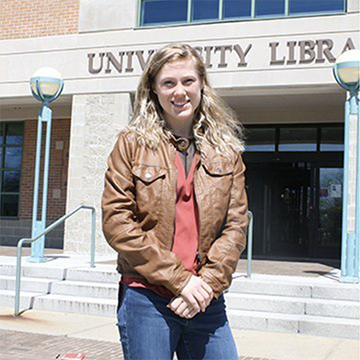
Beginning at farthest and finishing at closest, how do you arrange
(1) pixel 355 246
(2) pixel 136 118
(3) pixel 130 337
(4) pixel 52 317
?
1. (1) pixel 355 246
2. (4) pixel 52 317
3. (2) pixel 136 118
4. (3) pixel 130 337

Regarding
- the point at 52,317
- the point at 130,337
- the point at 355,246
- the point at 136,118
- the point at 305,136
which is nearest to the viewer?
the point at 130,337

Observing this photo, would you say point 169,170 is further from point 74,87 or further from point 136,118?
point 74,87

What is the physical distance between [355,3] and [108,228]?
9.72 meters

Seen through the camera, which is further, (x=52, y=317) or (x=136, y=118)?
(x=52, y=317)

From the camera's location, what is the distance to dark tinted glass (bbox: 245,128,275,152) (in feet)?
44.9

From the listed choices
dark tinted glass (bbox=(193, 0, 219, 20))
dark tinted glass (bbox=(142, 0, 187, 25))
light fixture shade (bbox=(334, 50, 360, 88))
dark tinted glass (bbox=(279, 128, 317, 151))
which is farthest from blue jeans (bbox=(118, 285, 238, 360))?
dark tinted glass (bbox=(279, 128, 317, 151))

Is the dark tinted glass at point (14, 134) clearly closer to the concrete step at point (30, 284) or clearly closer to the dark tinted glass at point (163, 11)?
the dark tinted glass at point (163, 11)

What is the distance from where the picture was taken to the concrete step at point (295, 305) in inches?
276

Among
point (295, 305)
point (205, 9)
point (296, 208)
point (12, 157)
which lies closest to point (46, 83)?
point (205, 9)

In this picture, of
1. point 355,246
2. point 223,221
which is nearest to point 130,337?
point 223,221

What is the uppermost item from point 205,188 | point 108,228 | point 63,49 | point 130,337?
point 63,49

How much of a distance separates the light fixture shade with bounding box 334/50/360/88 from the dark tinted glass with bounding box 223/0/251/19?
372 centimetres

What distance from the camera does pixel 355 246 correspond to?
320 inches

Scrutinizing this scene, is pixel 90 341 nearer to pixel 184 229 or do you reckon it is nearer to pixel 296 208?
pixel 184 229
